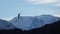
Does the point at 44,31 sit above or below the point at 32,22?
above

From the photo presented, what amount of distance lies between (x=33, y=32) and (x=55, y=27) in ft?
5.00

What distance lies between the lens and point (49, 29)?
12.8 metres

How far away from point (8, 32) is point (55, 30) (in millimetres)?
2927

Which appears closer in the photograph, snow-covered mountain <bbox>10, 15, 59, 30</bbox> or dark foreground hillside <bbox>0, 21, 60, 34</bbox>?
Answer: dark foreground hillside <bbox>0, 21, 60, 34</bbox>

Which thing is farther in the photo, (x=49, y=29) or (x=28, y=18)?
(x=28, y=18)

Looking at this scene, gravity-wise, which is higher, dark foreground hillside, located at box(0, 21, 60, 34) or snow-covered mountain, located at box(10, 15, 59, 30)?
dark foreground hillside, located at box(0, 21, 60, 34)

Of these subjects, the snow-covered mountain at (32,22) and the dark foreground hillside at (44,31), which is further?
the snow-covered mountain at (32,22)

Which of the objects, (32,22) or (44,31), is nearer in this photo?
(44,31)

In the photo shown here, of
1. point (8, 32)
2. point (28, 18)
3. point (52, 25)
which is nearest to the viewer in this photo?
point (8, 32)

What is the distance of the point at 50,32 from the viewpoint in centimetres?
1254

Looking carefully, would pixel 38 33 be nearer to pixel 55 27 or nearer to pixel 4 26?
pixel 55 27

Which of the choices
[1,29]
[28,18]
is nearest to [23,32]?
[1,29]

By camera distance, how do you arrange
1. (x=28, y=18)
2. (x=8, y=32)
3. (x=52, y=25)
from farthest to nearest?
(x=28, y=18), (x=52, y=25), (x=8, y=32)

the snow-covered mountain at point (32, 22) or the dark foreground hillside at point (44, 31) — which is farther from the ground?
the dark foreground hillside at point (44, 31)
